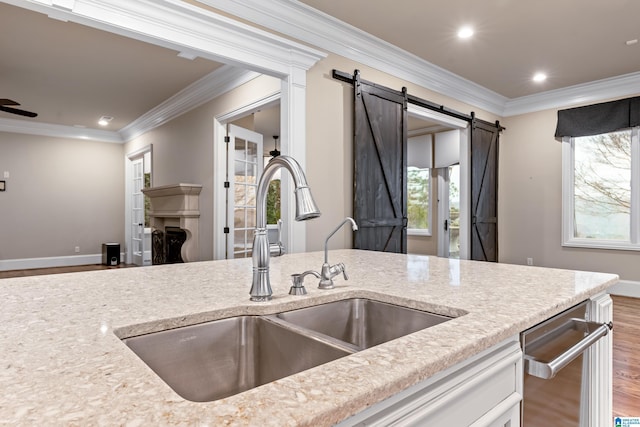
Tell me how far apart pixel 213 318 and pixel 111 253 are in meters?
7.36

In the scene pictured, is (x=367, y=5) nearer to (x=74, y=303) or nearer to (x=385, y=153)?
(x=385, y=153)

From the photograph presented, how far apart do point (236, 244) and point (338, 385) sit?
4335mm

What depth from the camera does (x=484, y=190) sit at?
5.44 metres

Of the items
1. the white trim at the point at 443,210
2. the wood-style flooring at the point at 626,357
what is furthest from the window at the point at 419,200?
the wood-style flooring at the point at 626,357

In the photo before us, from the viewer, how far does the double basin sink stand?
35.6 inches

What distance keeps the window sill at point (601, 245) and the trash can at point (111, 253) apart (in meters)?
7.58

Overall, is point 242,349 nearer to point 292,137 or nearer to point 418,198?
point 292,137

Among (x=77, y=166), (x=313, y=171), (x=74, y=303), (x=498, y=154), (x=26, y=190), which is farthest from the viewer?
(x=77, y=166)

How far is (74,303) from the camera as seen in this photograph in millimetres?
1067

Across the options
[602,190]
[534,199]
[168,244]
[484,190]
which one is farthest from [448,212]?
[168,244]

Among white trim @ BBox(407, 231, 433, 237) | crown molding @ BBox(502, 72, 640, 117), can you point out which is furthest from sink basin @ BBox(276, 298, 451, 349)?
white trim @ BBox(407, 231, 433, 237)

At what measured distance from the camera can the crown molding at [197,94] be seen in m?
4.25

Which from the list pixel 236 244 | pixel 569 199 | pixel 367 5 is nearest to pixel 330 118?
pixel 367 5

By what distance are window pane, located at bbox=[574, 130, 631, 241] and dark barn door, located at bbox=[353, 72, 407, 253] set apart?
2.87m
